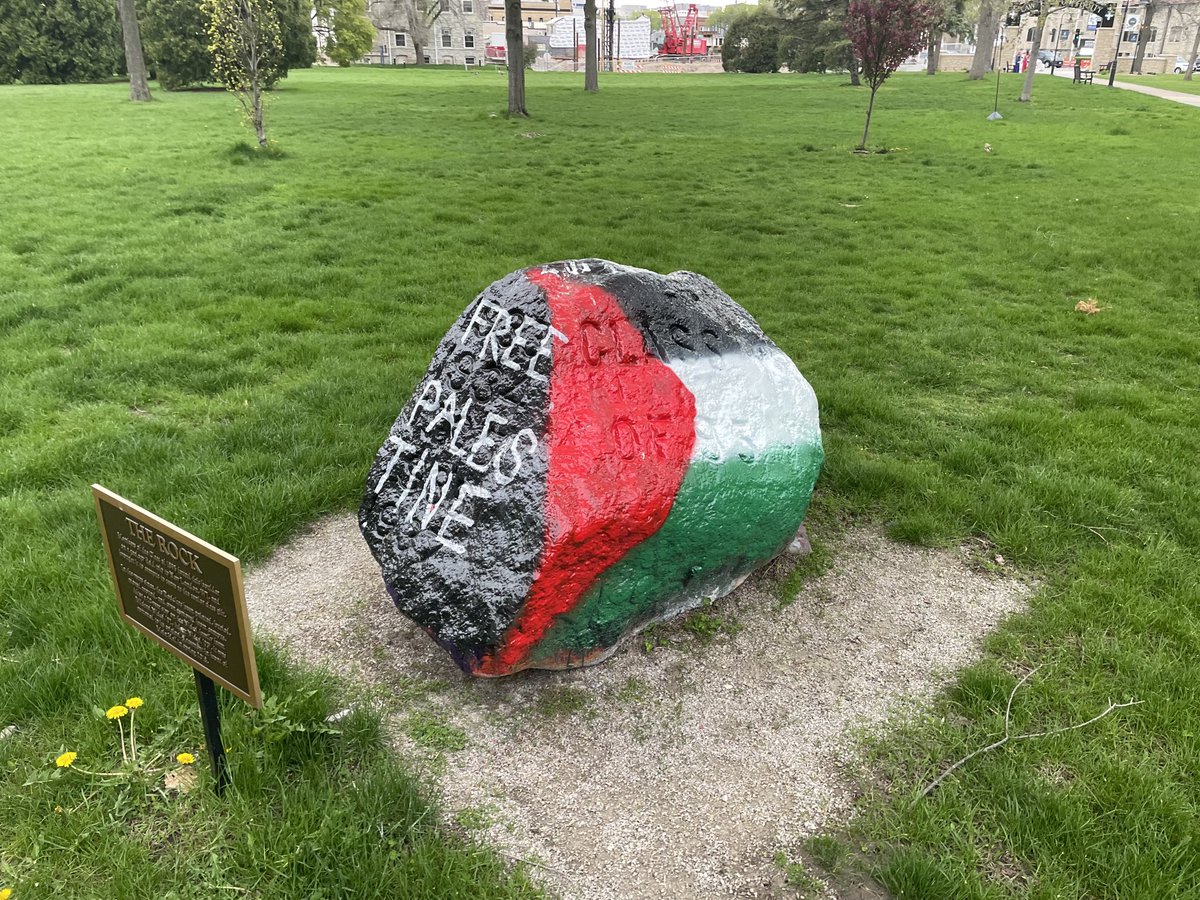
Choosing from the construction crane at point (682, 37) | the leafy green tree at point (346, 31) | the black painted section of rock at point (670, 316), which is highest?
the construction crane at point (682, 37)

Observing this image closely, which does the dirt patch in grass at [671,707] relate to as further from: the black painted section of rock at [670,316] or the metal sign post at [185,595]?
the black painted section of rock at [670,316]

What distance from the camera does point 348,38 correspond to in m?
44.0

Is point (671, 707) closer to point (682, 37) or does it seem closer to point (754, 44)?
point (754, 44)

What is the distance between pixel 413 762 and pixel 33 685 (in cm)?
147

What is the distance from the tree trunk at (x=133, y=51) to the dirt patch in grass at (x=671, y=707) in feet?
80.2

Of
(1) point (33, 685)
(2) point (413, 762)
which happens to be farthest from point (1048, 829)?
(1) point (33, 685)

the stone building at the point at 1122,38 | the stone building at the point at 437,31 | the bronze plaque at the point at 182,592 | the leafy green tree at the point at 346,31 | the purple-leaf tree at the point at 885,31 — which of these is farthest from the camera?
the stone building at the point at 437,31

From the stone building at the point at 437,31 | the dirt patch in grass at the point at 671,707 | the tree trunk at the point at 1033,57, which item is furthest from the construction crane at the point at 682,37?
the dirt patch in grass at the point at 671,707

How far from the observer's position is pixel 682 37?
219 ft

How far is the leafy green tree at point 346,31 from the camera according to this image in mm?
43031

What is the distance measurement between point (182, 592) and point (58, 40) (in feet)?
127

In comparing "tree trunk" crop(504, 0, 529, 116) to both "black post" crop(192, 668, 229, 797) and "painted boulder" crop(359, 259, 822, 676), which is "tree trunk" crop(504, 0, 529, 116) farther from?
"black post" crop(192, 668, 229, 797)

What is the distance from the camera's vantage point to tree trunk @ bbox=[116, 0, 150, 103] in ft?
72.6

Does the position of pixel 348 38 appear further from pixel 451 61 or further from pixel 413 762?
pixel 413 762
